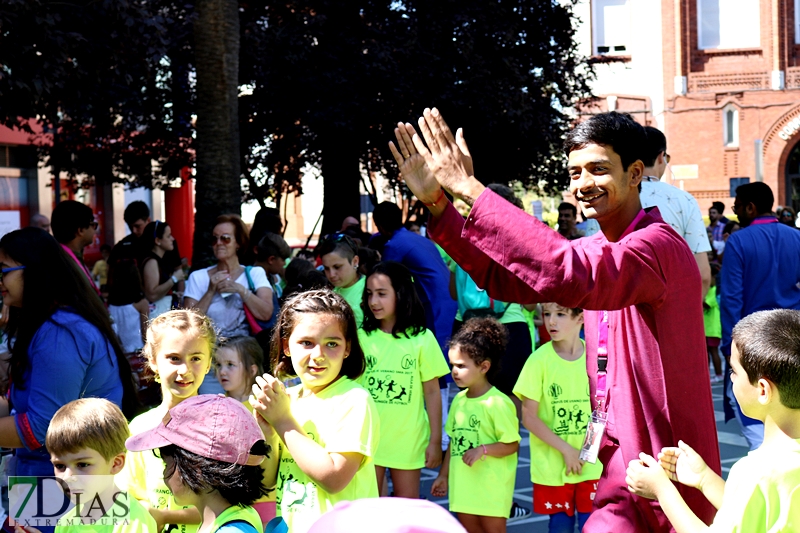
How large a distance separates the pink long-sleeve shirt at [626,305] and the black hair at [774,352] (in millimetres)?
178

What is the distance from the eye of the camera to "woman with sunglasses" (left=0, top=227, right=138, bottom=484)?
3840 mm

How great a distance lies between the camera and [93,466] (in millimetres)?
3346

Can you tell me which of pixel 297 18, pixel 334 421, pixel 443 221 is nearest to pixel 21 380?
pixel 334 421

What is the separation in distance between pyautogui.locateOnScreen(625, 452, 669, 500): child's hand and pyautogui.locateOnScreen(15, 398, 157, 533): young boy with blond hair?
62.4 inches

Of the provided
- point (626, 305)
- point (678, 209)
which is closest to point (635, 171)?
point (626, 305)

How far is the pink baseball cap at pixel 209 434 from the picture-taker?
289 cm

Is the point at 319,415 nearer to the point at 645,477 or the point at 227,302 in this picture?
the point at 645,477

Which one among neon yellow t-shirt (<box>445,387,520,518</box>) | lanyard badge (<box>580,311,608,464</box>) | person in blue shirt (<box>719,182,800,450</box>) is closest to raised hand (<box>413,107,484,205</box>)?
lanyard badge (<box>580,311,608,464</box>)

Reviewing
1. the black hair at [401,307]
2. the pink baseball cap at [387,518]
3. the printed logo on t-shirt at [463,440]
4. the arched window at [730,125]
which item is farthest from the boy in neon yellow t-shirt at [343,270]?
the arched window at [730,125]

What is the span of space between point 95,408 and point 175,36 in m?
11.0

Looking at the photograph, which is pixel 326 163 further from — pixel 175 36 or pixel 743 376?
pixel 743 376

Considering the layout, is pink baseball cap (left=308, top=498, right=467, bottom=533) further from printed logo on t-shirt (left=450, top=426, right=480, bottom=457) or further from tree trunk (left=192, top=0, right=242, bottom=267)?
tree trunk (left=192, top=0, right=242, bottom=267)

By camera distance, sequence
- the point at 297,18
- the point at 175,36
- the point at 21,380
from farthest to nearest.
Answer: the point at 297,18
the point at 175,36
the point at 21,380

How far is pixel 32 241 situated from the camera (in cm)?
400
